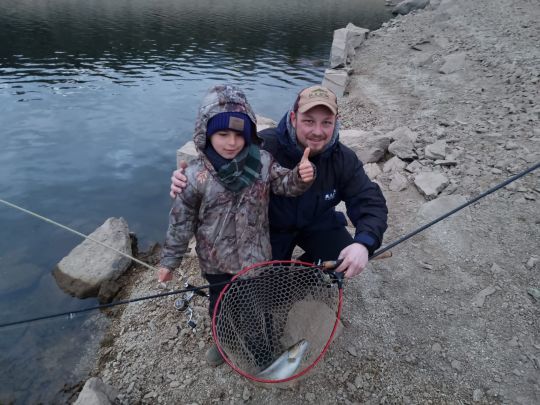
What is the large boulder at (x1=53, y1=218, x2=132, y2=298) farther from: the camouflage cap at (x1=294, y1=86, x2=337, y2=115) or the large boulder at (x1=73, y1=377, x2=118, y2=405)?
the camouflage cap at (x1=294, y1=86, x2=337, y2=115)

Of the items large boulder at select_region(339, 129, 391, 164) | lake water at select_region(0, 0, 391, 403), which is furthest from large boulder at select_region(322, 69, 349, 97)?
large boulder at select_region(339, 129, 391, 164)

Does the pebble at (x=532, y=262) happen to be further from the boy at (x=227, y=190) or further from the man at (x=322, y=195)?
the boy at (x=227, y=190)

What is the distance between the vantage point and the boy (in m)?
2.75

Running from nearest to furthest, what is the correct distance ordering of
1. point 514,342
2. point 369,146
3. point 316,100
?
point 316,100, point 514,342, point 369,146

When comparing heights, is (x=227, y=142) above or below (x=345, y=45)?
above

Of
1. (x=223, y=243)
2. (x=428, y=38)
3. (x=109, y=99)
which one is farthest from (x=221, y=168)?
(x=428, y=38)

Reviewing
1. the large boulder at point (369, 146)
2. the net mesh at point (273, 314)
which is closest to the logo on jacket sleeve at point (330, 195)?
the net mesh at point (273, 314)

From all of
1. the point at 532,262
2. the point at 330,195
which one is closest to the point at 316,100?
the point at 330,195

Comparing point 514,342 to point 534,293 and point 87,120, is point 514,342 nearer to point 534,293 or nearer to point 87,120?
point 534,293

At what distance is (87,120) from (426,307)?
1200cm

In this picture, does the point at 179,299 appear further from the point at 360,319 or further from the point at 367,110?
the point at 367,110

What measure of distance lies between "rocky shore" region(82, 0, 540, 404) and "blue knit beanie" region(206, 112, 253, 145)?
89.8 inches

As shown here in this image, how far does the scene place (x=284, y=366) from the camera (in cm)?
306

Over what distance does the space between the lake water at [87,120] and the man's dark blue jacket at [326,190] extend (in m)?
3.15
